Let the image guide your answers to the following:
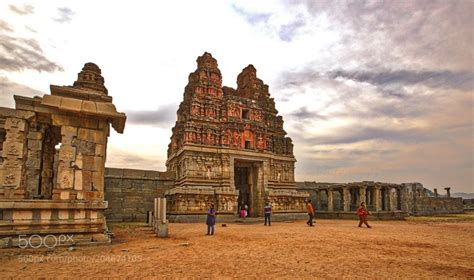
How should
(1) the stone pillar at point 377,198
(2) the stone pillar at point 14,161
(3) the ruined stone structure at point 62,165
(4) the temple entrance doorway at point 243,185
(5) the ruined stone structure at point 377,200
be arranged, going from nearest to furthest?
(3) the ruined stone structure at point 62,165, (2) the stone pillar at point 14,161, (1) the stone pillar at point 377,198, (5) the ruined stone structure at point 377,200, (4) the temple entrance doorway at point 243,185

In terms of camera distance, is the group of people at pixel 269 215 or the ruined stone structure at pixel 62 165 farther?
the group of people at pixel 269 215

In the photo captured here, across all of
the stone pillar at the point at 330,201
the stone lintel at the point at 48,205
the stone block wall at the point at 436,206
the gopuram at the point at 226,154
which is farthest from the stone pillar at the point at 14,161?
the stone block wall at the point at 436,206

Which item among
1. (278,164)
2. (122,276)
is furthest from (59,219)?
(278,164)

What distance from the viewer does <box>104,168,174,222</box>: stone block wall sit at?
19.8 m

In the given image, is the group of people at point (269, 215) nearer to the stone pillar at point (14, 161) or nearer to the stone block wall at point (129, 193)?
the stone pillar at point (14, 161)

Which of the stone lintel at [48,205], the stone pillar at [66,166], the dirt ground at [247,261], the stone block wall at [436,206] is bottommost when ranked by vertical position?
the stone block wall at [436,206]

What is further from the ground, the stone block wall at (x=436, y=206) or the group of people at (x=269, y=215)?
the group of people at (x=269, y=215)

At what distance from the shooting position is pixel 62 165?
8594mm

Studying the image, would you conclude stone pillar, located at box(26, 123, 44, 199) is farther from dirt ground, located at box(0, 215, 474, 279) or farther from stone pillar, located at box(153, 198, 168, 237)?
stone pillar, located at box(153, 198, 168, 237)

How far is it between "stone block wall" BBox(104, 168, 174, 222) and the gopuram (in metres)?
1.86

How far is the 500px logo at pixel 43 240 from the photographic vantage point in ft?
25.2

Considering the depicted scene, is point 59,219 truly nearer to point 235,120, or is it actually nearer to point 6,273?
point 6,273

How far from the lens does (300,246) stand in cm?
877

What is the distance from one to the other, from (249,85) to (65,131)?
21915mm
